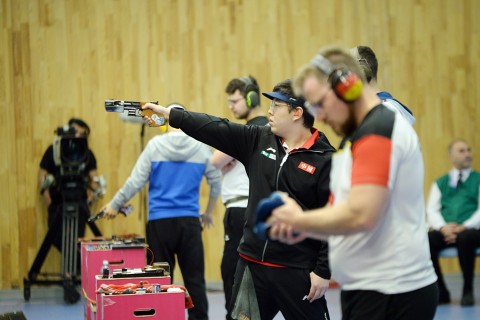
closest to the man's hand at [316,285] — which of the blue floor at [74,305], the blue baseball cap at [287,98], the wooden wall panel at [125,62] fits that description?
the blue baseball cap at [287,98]

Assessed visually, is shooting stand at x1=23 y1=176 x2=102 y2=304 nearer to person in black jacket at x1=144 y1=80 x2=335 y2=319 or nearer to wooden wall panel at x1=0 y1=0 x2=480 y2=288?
wooden wall panel at x1=0 y1=0 x2=480 y2=288

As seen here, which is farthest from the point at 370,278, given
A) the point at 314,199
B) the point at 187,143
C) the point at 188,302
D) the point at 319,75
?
the point at 187,143

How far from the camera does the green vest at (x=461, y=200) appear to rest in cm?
800

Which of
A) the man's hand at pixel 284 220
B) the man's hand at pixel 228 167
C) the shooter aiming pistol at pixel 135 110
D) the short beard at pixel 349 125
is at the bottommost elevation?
the man's hand at pixel 228 167

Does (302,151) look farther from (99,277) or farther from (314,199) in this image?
(99,277)

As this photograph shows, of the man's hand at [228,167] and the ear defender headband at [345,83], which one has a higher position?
the ear defender headband at [345,83]

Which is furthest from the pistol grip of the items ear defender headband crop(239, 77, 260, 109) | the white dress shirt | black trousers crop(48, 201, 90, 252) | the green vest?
the green vest

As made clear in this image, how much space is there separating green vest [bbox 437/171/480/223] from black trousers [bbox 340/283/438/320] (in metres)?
5.65

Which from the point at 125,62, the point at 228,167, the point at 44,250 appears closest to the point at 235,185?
the point at 228,167

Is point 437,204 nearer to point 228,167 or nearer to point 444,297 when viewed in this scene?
point 444,297

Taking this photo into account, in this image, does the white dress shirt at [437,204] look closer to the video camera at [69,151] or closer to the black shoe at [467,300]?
the black shoe at [467,300]

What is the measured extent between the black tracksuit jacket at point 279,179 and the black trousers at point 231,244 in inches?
72.2

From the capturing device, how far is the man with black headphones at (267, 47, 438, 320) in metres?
2.37

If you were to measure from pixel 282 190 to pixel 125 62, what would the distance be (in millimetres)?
5394
